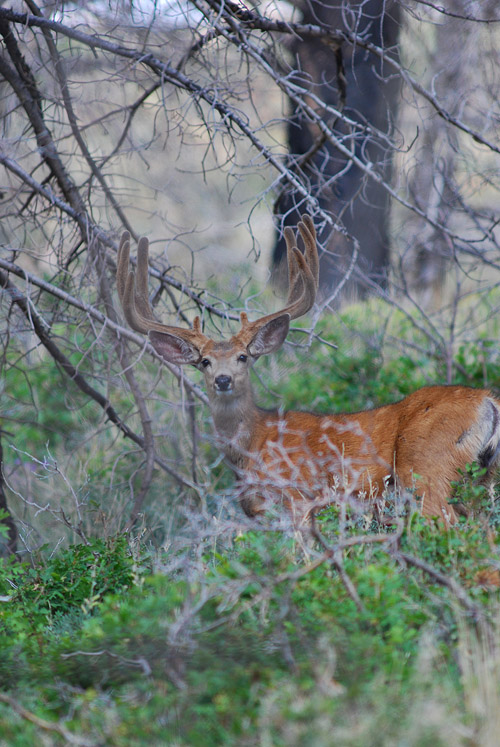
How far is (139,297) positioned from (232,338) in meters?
0.85

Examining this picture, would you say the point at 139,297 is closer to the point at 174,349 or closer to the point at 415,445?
the point at 174,349

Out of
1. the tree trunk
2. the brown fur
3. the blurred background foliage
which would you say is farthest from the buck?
the tree trunk

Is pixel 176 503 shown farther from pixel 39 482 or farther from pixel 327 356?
pixel 327 356

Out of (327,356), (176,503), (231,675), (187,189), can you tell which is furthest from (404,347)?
(187,189)

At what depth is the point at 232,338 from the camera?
7.12m

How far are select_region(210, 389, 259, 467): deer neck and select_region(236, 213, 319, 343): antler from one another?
0.53 metres

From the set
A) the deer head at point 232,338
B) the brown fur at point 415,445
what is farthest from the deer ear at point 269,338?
the brown fur at point 415,445

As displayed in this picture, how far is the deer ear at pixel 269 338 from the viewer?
23.1ft

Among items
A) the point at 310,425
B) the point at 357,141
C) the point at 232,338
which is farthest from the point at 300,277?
the point at 357,141

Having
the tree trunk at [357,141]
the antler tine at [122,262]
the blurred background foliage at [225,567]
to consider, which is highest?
the tree trunk at [357,141]

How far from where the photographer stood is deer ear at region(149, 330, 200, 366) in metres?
7.11

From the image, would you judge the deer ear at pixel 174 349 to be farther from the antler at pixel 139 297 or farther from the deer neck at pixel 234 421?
the deer neck at pixel 234 421

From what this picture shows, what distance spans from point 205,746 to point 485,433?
3.52 meters

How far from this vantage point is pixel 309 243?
21.9ft
